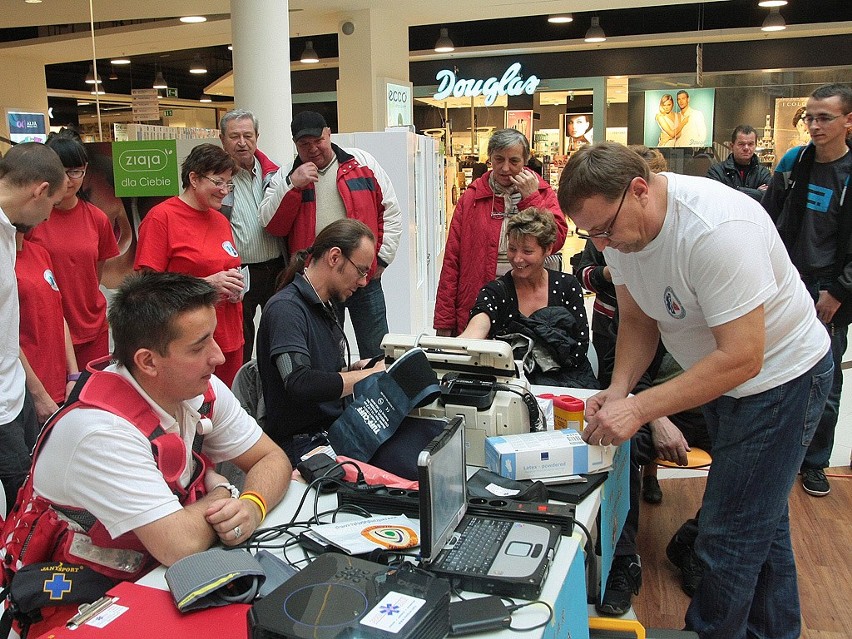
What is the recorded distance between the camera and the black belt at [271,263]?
3.96 meters

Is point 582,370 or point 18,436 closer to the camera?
point 18,436

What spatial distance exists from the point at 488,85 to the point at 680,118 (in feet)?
9.56

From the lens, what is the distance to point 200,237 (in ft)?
11.3

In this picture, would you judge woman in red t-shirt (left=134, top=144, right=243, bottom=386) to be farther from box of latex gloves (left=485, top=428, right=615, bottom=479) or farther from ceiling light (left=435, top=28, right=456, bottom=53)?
ceiling light (left=435, top=28, right=456, bottom=53)

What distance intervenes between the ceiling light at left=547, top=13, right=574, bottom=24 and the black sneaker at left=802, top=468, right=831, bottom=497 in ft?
25.7

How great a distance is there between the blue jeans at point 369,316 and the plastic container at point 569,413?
1.67 m

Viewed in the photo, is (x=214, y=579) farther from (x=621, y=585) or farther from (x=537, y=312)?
(x=537, y=312)

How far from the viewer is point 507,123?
12117mm

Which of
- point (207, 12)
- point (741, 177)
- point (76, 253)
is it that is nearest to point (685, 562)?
point (76, 253)

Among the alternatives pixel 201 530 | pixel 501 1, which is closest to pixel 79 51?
pixel 501 1

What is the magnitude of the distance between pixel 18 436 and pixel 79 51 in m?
10.1

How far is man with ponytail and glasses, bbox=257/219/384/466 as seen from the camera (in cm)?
238

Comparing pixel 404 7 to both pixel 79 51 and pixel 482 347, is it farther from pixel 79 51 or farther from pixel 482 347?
pixel 482 347

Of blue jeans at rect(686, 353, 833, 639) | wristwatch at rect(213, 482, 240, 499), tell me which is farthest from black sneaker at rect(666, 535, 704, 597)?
wristwatch at rect(213, 482, 240, 499)
